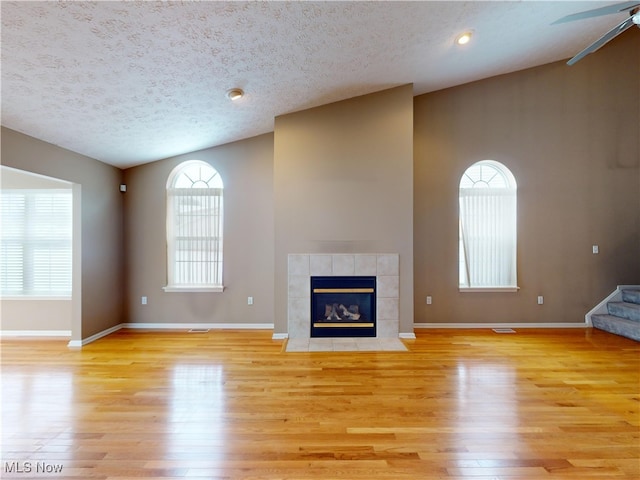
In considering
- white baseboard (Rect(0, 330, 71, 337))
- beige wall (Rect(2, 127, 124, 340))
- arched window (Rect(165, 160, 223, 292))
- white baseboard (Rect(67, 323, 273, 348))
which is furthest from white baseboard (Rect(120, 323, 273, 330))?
white baseboard (Rect(0, 330, 71, 337))

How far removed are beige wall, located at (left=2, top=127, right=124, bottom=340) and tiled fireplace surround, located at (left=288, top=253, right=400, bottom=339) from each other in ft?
8.53

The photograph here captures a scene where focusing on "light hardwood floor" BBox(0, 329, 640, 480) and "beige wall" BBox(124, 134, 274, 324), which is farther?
"beige wall" BBox(124, 134, 274, 324)

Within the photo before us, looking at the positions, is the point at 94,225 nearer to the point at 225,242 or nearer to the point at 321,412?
the point at 225,242

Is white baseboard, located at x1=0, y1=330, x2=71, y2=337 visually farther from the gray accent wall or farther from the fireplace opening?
the fireplace opening

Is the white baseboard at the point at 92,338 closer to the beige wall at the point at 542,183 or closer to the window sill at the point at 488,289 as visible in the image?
the beige wall at the point at 542,183

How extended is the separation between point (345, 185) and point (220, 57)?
2065mm

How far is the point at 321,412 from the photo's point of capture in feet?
7.95

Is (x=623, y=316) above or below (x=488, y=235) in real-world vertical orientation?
below

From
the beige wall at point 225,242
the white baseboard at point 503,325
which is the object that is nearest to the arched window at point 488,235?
the white baseboard at point 503,325

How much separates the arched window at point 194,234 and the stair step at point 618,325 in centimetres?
563

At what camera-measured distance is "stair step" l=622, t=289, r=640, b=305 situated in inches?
182

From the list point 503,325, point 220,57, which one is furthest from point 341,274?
point 220,57

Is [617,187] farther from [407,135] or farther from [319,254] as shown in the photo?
[319,254]

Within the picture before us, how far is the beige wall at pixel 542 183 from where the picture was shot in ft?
15.7
